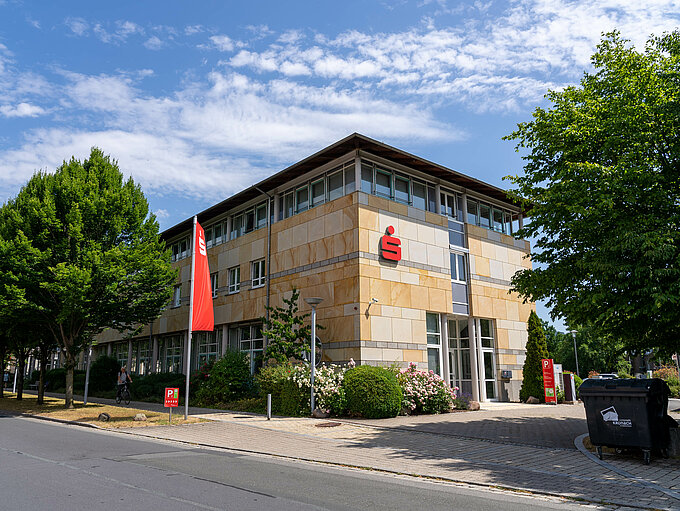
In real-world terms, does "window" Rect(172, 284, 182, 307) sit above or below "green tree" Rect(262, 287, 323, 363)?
above

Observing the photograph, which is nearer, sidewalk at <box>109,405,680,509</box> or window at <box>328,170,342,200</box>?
sidewalk at <box>109,405,680,509</box>

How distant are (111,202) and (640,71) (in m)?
19.6

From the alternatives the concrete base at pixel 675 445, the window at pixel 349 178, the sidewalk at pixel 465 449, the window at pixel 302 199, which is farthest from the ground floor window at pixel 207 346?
the concrete base at pixel 675 445

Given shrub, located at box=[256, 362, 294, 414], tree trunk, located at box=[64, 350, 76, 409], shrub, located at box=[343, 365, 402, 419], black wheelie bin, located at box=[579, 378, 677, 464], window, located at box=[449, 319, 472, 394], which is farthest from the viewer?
window, located at box=[449, 319, 472, 394]

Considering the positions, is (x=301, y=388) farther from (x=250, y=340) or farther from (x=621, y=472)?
(x=621, y=472)

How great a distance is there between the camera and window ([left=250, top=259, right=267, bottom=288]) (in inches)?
1038

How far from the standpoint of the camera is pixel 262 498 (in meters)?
6.71

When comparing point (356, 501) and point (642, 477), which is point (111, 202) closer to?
point (356, 501)

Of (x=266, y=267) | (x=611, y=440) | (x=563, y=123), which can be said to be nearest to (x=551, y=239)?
(x=563, y=123)

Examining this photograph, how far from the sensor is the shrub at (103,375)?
1337 inches

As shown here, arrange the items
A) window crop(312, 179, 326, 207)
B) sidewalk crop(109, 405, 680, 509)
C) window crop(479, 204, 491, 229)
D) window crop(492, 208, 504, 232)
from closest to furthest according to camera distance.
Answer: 1. sidewalk crop(109, 405, 680, 509)
2. window crop(312, 179, 326, 207)
3. window crop(479, 204, 491, 229)
4. window crop(492, 208, 504, 232)

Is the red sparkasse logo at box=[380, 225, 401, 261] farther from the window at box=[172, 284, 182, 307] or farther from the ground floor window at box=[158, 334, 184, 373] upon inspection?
the ground floor window at box=[158, 334, 184, 373]

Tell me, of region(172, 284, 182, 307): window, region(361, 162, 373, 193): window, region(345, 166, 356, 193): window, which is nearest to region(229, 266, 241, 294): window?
region(172, 284, 182, 307): window

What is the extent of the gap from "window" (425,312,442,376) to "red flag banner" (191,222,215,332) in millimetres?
9520
